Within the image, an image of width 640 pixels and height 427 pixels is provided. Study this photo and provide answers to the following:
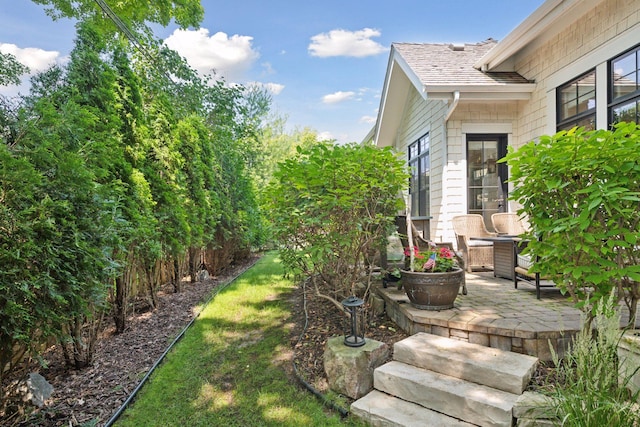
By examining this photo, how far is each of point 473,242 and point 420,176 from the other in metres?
2.41

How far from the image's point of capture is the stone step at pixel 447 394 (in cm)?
200

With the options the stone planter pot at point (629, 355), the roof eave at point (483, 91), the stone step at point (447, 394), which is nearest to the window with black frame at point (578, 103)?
the roof eave at point (483, 91)

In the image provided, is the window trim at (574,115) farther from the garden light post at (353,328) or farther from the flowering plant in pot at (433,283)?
the garden light post at (353,328)

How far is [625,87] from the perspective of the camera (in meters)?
4.01

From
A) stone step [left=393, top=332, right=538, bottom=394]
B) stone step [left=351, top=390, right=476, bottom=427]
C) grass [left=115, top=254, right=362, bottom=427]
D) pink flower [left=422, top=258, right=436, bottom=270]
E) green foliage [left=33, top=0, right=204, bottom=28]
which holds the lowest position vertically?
grass [left=115, top=254, right=362, bottom=427]

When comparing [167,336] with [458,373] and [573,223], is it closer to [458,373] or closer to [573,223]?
[458,373]

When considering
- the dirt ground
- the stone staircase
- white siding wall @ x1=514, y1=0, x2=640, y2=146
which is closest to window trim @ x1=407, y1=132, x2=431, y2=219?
white siding wall @ x1=514, y1=0, x2=640, y2=146

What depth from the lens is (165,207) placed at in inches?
190

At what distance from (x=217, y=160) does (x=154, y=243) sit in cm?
453

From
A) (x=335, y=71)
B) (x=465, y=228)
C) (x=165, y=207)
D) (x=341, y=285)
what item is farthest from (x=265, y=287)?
(x=335, y=71)

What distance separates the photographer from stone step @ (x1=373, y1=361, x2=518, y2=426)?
1999 mm

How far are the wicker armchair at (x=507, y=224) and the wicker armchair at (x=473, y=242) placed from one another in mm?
165

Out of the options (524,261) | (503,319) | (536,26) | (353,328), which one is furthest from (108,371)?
(536,26)

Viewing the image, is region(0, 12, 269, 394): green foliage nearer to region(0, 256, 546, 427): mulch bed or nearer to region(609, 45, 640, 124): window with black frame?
region(0, 256, 546, 427): mulch bed
